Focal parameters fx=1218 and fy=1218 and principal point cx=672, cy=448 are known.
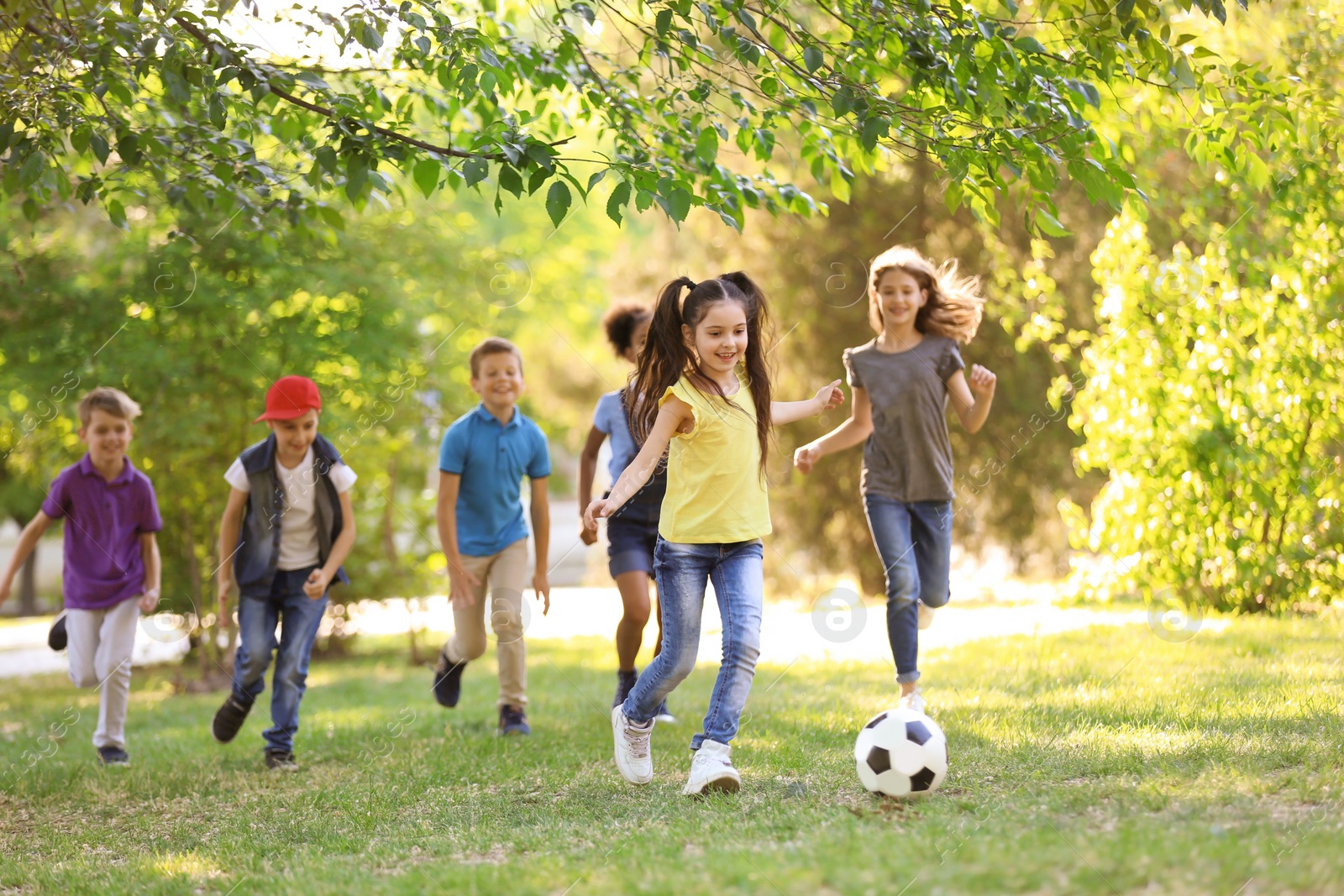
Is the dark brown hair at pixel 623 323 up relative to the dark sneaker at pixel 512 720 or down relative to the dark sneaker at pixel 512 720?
up

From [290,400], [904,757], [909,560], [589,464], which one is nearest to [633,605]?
[589,464]

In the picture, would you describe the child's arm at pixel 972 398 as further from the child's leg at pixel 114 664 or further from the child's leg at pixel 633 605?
the child's leg at pixel 114 664

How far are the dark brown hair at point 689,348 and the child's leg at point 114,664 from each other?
10.3ft

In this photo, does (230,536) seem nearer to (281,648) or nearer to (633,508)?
(281,648)

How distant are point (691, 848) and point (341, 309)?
7.64 meters

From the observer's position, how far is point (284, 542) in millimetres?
5832

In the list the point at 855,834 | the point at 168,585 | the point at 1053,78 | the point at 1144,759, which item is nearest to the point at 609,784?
the point at 855,834

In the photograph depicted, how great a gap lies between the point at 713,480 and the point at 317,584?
221cm

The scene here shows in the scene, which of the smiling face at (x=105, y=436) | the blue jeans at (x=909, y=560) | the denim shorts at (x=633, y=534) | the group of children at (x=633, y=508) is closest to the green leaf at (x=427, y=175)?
the group of children at (x=633, y=508)

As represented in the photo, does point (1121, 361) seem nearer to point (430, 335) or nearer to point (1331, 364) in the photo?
point (1331, 364)

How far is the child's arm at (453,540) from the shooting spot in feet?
19.6

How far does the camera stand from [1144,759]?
14.2 ft

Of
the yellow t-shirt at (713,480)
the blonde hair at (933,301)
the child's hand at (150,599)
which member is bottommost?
the child's hand at (150,599)

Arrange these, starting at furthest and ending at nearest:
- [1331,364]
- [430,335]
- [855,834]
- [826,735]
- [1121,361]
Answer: [430,335] → [1121,361] → [1331,364] → [826,735] → [855,834]
